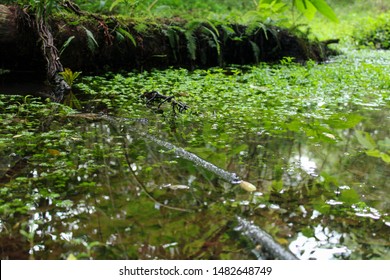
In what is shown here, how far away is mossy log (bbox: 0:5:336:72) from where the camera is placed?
482 centimetres

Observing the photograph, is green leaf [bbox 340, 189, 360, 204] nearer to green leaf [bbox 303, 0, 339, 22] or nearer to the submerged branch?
the submerged branch

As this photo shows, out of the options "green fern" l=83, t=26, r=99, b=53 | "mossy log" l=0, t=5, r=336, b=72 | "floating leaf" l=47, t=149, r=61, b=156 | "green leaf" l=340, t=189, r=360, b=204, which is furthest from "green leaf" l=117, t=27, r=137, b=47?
"green leaf" l=340, t=189, r=360, b=204

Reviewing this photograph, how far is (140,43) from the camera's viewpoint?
568 centimetres

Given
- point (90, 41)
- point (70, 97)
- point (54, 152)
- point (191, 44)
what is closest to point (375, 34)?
point (191, 44)

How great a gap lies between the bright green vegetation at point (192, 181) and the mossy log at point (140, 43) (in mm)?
1432

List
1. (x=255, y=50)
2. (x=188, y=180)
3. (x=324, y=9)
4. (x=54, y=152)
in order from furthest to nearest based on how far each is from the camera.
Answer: (x=255, y=50) → (x=54, y=152) → (x=188, y=180) → (x=324, y=9)

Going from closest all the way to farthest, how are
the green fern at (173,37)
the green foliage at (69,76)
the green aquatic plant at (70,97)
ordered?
the green aquatic plant at (70,97)
the green foliage at (69,76)
the green fern at (173,37)

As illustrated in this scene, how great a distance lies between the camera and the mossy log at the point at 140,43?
482cm

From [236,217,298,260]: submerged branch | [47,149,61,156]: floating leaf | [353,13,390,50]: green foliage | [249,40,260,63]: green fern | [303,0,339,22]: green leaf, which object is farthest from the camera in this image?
[353,13,390,50]: green foliage

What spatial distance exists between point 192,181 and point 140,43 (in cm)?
408

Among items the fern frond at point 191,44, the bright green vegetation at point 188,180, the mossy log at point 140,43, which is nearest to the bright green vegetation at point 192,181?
the bright green vegetation at point 188,180

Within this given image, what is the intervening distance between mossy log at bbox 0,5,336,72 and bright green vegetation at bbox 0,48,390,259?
4.70ft

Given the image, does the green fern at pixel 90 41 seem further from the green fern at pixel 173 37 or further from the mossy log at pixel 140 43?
the green fern at pixel 173 37

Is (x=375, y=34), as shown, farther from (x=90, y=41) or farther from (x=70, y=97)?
(x=70, y=97)
